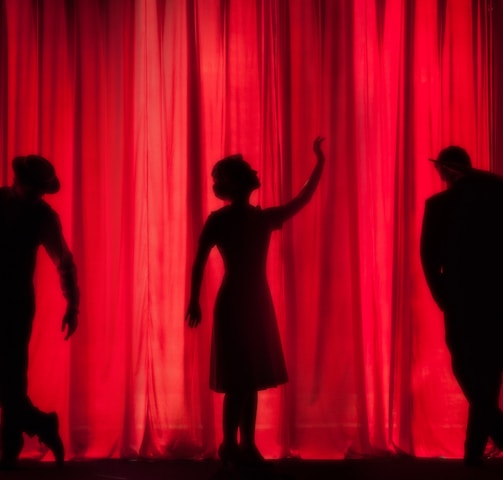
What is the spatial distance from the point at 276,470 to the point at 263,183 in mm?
1350

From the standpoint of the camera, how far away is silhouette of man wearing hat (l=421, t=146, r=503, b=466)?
7.89ft

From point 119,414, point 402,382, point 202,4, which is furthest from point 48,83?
point 402,382

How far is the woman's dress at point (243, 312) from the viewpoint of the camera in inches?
92.5

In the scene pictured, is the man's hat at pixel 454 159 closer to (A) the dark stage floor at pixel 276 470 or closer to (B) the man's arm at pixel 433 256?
(B) the man's arm at pixel 433 256

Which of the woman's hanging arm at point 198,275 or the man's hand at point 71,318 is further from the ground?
the woman's hanging arm at point 198,275

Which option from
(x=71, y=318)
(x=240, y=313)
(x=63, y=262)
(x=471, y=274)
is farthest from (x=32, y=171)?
(x=471, y=274)

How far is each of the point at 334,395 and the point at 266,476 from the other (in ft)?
2.11

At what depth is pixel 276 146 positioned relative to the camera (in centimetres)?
293

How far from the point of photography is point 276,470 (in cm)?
243

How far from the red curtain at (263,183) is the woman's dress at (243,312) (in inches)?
18.2

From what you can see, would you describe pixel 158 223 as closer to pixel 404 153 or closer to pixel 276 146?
pixel 276 146

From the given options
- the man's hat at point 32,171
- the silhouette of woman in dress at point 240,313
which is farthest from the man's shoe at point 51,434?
the man's hat at point 32,171

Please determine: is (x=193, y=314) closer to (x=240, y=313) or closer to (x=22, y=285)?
(x=240, y=313)

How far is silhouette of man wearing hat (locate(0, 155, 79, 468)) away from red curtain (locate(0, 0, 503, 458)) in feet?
1.24
